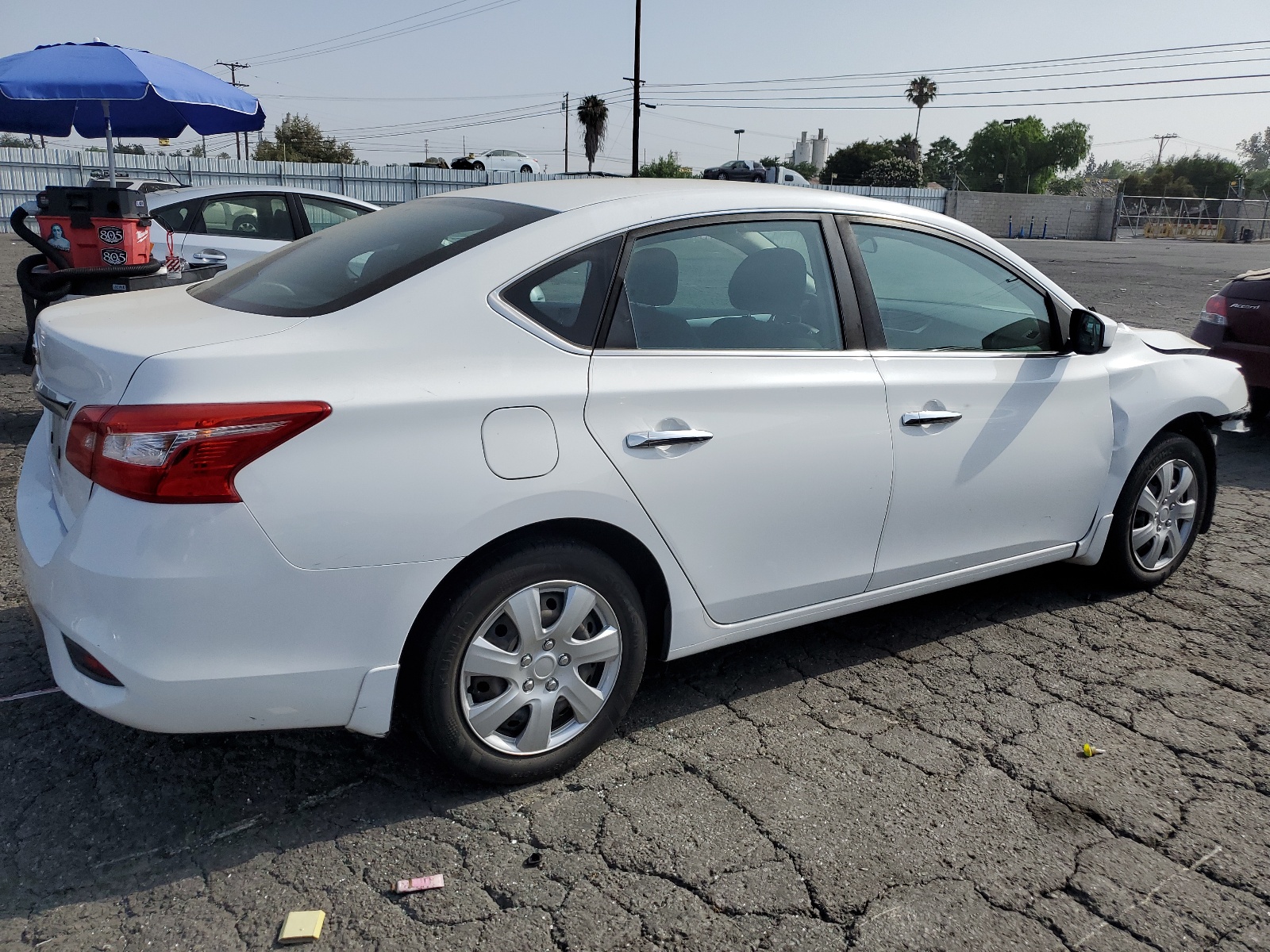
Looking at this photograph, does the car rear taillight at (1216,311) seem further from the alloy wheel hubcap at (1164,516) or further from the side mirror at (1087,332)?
the side mirror at (1087,332)

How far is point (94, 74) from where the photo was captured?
27.6 ft

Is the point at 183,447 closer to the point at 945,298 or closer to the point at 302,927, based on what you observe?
the point at 302,927

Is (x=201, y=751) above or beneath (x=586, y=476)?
beneath

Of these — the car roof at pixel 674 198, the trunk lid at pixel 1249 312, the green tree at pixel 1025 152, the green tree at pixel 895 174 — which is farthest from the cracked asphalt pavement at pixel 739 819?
the green tree at pixel 1025 152

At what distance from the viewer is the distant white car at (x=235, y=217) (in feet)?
29.7

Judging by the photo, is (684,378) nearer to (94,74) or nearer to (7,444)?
(7,444)

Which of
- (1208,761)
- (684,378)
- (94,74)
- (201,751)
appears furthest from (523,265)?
(94,74)

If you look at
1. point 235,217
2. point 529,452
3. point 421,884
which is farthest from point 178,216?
point 421,884

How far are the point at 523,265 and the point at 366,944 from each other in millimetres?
1707

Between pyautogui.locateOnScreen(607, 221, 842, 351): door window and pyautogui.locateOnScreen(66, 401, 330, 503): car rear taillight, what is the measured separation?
1.00 meters

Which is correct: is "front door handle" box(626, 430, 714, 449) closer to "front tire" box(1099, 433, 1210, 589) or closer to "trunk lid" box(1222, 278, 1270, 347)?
"front tire" box(1099, 433, 1210, 589)

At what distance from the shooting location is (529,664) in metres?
2.69

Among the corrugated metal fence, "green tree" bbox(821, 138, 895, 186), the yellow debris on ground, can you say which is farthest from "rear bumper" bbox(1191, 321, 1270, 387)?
"green tree" bbox(821, 138, 895, 186)

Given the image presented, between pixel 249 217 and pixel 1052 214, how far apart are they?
55.4 m
